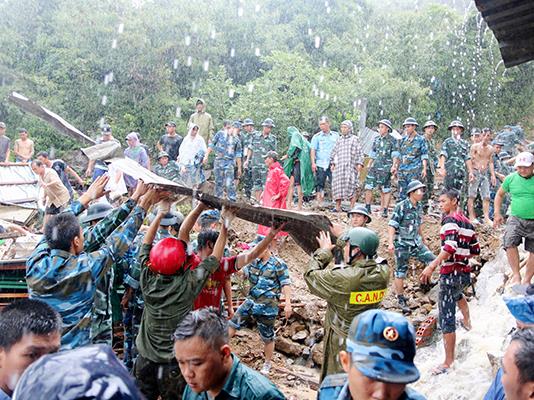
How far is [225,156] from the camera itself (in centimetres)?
1202

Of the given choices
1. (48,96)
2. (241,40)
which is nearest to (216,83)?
(241,40)

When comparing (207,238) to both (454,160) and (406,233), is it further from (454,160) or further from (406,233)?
(454,160)

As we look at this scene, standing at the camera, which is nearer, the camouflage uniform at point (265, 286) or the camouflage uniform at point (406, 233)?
the camouflage uniform at point (265, 286)

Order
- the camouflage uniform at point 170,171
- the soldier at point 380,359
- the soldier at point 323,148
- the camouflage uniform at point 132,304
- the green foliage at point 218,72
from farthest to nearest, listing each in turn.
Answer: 1. the green foliage at point 218,72
2. the soldier at point 323,148
3. the camouflage uniform at point 170,171
4. the camouflage uniform at point 132,304
5. the soldier at point 380,359

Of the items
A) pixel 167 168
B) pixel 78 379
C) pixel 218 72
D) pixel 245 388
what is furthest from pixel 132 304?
pixel 218 72

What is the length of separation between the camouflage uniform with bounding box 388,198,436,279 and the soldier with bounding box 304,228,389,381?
3.96 metres

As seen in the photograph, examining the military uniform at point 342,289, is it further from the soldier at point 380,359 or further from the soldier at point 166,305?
the soldier at point 380,359

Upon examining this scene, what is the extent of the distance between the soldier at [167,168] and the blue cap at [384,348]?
960 cm

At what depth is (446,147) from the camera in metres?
10.5

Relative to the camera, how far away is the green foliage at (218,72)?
18.6 m

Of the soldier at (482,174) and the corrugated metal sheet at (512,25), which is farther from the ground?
the corrugated metal sheet at (512,25)

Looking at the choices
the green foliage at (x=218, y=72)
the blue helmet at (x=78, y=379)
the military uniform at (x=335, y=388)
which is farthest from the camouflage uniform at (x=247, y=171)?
the blue helmet at (x=78, y=379)

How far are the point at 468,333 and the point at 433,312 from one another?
4.65ft

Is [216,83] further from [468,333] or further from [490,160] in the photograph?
[468,333]
